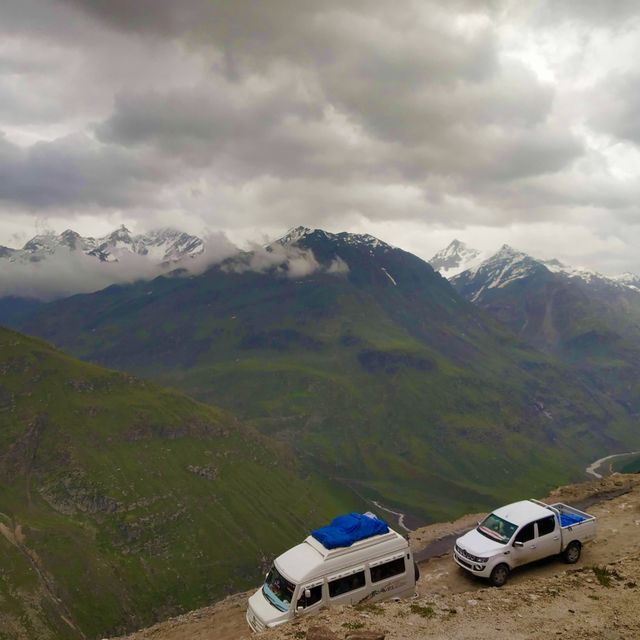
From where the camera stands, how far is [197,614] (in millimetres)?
32406

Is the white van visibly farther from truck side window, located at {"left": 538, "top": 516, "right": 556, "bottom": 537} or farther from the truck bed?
the truck bed

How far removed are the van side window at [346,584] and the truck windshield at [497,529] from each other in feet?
26.1

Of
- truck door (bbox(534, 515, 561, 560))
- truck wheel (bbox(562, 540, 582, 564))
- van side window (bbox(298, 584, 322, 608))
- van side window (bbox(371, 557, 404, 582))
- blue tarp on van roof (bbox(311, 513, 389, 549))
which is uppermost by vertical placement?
blue tarp on van roof (bbox(311, 513, 389, 549))

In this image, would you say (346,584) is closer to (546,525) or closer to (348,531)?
(348,531)

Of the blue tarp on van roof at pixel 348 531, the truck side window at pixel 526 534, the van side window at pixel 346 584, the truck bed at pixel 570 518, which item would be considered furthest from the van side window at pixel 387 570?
the truck bed at pixel 570 518

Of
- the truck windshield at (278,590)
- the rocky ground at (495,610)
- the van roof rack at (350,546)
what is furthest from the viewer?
the van roof rack at (350,546)

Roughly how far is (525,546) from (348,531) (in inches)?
372

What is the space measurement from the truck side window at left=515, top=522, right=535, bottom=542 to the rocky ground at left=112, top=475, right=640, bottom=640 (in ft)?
6.30

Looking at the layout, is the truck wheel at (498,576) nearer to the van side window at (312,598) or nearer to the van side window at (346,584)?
the van side window at (346,584)

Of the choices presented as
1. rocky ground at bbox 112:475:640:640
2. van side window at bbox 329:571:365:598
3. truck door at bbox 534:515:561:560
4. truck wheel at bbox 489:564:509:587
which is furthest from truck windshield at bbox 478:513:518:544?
van side window at bbox 329:571:365:598

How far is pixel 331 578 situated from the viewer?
24453mm

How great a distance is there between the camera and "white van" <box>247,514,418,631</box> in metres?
23.8

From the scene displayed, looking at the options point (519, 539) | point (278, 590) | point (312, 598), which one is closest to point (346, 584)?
point (312, 598)

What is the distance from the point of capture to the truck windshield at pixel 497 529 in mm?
27781
